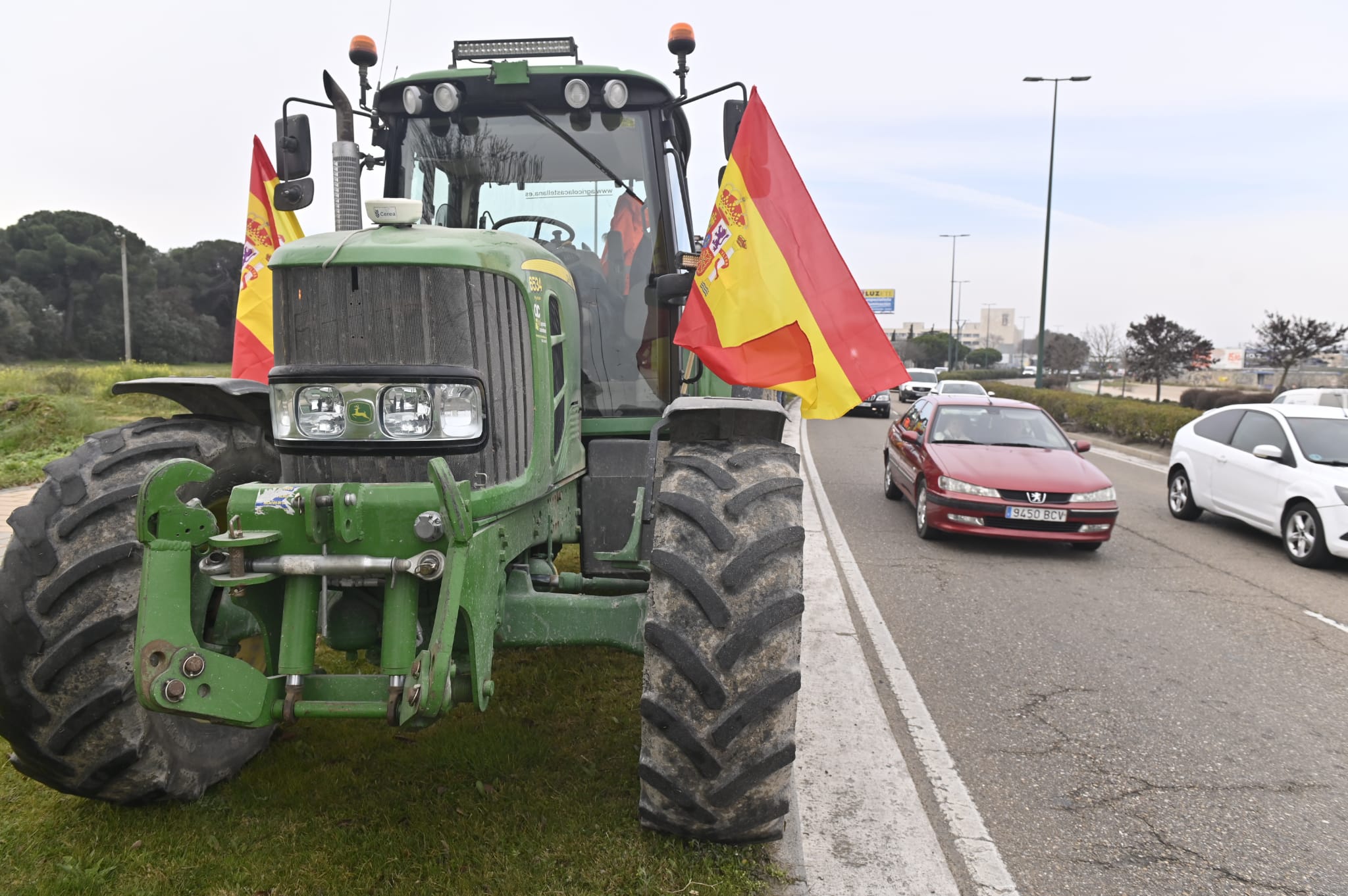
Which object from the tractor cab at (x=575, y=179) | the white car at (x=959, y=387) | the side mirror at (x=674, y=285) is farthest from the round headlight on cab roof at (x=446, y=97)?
the white car at (x=959, y=387)

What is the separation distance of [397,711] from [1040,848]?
101 inches

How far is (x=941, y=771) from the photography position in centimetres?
409

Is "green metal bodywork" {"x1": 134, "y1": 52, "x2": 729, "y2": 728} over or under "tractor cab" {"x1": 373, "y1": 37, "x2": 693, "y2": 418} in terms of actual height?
under

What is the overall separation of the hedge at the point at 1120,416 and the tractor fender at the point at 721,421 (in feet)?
53.1

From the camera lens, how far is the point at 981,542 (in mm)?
9477

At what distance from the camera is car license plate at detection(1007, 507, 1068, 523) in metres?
8.59

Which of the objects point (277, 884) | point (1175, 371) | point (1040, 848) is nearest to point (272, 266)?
point (277, 884)

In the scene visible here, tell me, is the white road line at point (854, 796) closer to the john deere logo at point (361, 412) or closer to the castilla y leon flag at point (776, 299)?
the castilla y leon flag at point (776, 299)

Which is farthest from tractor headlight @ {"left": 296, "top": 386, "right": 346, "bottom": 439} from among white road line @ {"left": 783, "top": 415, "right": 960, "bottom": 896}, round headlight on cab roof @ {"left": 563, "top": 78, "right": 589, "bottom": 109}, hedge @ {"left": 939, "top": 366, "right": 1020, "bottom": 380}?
hedge @ {"left": 939, "top": 366, "right": 1020, "bottom": 380}

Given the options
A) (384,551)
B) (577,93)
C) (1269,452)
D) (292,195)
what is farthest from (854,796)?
(1269,452)

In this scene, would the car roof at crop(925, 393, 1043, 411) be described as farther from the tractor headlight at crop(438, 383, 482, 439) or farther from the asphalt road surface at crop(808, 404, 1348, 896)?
the tractor headlight at crop(438, 383, 482, 439)

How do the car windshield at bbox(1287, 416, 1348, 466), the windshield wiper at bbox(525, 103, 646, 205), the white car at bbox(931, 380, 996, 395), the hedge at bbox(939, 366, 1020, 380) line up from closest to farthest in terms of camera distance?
1. the windshield wiper at bbox(525, 103, 646, 205)
2. the car windshield at bbox(1287, 416, 1348, 466)
3. the white car at bbox(931, 380, 996, 395)
4. the hedge at bbox(939, 366, 1020, 380)

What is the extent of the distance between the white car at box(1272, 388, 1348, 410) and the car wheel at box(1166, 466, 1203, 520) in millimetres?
5787

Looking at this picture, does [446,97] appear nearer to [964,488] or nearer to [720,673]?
[720,673]
